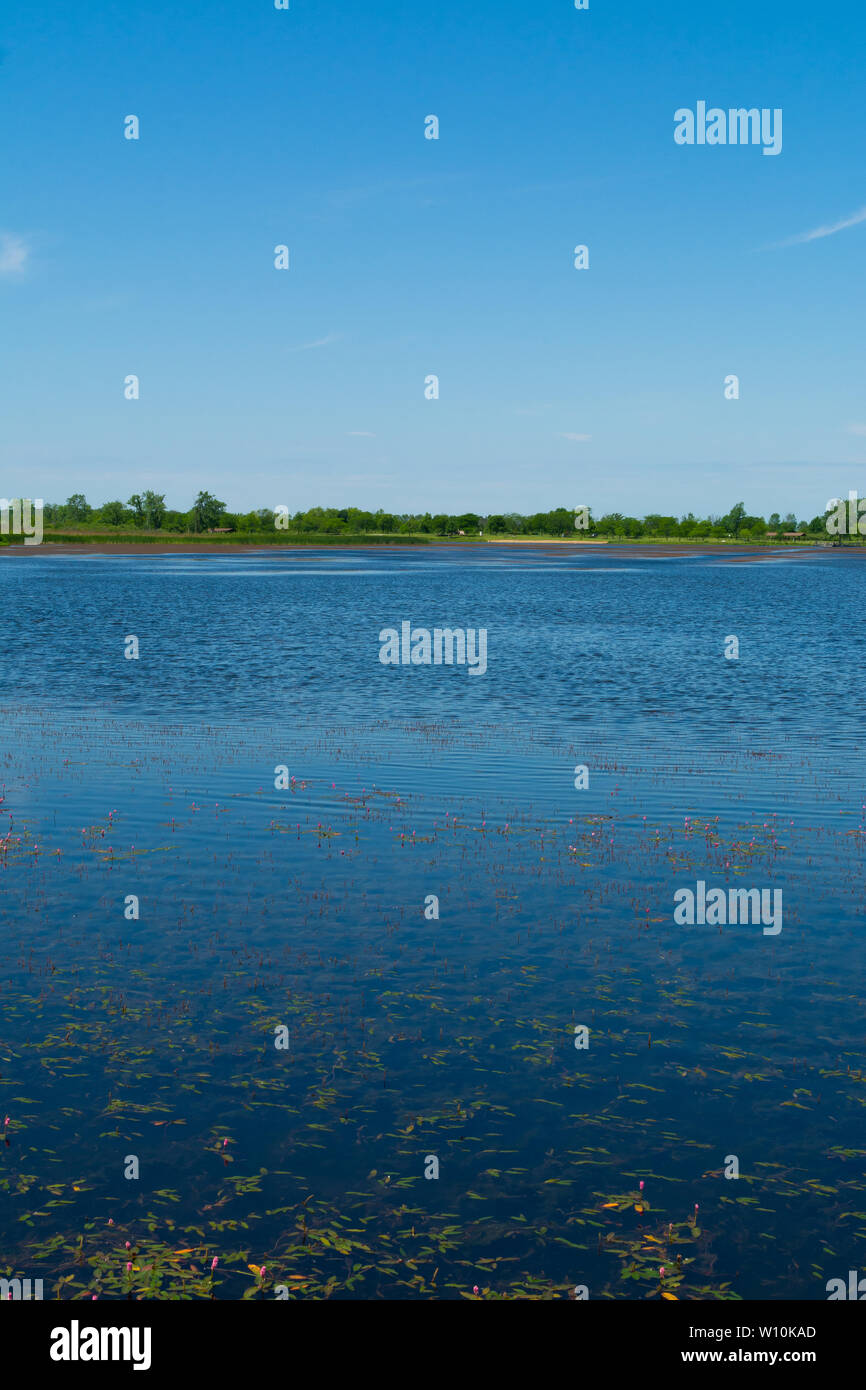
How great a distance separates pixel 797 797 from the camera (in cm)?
3011

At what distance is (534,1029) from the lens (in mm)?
16016

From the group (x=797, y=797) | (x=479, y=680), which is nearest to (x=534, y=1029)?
(x=797, y=797)

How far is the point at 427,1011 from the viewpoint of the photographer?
16531 mm

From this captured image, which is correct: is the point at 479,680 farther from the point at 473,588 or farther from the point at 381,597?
the point at 473,588

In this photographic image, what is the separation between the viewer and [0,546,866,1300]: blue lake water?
11359mm

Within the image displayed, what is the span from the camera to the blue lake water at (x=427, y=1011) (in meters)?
11.4

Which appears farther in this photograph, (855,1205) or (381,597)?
(381,597)

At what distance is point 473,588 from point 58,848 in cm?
12187

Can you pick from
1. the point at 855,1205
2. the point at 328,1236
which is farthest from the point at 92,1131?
the point at 855,1205
